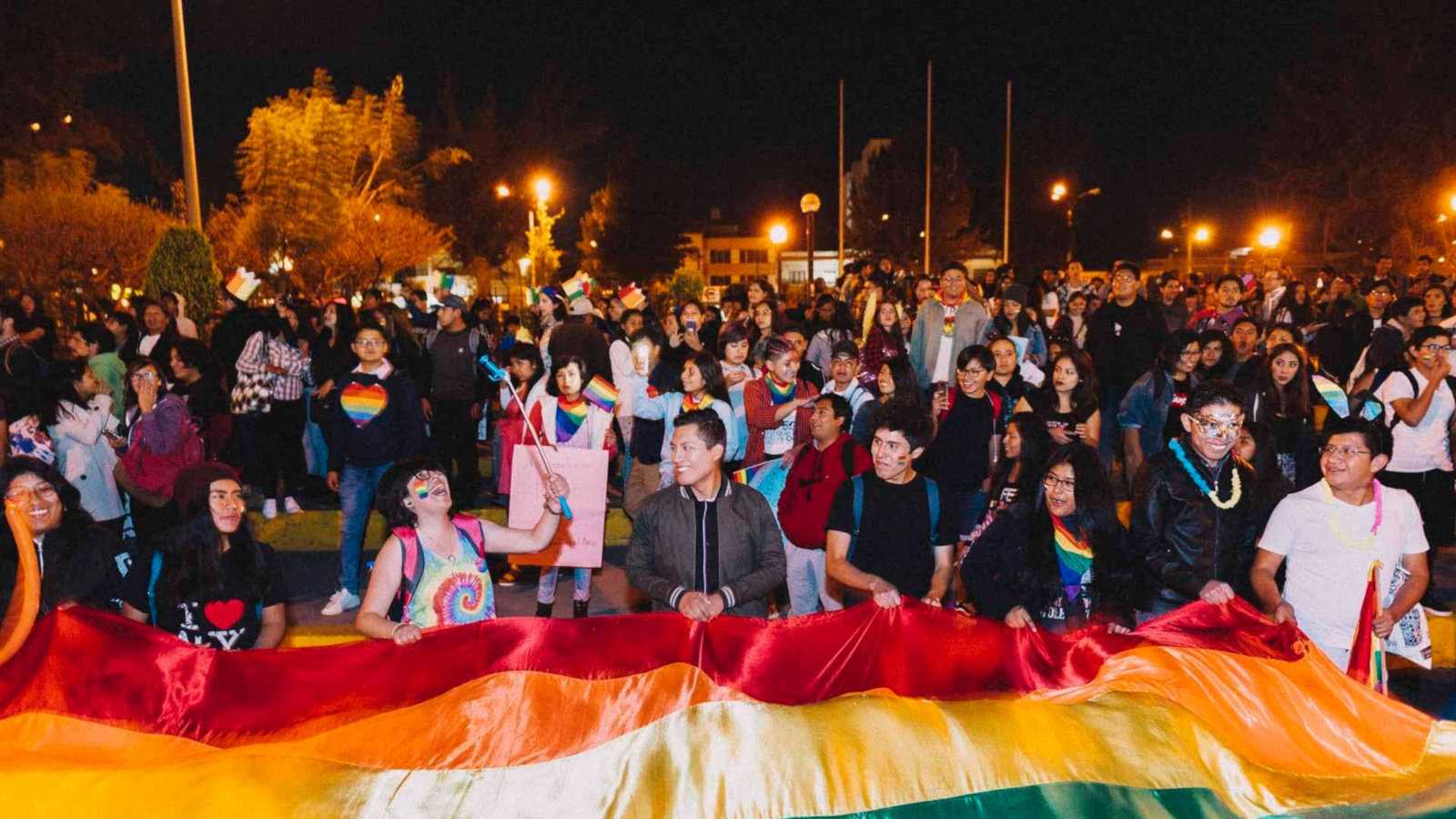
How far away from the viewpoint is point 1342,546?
4949 millimetres

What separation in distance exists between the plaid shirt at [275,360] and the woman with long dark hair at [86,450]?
6.97 feet

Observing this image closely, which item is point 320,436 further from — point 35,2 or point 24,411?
point 35,2

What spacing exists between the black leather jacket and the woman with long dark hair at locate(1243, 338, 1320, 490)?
9.17ft

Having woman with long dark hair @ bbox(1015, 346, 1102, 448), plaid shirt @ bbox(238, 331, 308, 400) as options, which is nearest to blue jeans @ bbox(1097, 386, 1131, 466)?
woman with long dark hair @ bbox(1015, 346, 1102, 448)

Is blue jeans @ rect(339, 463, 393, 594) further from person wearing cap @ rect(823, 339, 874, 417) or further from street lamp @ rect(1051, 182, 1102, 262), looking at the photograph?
street lamp @ rect(1051, 182, 1102, 262)

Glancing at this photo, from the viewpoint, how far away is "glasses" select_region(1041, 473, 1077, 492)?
5.20 m

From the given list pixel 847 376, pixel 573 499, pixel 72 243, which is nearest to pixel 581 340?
pixel 847 376

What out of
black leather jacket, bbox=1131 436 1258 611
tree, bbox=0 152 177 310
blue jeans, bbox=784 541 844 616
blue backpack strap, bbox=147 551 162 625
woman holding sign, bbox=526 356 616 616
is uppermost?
tree, bbox=0 152 177 310

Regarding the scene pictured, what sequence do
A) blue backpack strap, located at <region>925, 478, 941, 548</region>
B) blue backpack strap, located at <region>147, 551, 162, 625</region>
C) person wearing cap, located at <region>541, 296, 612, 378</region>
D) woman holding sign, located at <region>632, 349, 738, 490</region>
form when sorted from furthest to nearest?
1. person wearing cap, located at <region>541, 296, 612, 378</region>
2. woman holding sign, located at <region>632, 349, 738, 490</region>
3. blue backpack strap, located at <region>925, 478, 941, 548</region>
4. blue backpack strap, located at <region>147, 551, 162, 625</region>

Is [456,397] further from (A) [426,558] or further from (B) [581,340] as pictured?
(A) [426,558]

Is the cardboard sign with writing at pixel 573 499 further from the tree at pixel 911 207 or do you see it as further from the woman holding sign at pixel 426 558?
the tree at pixel 911 207

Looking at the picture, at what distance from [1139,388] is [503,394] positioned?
5260 mm

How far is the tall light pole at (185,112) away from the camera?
1512cm

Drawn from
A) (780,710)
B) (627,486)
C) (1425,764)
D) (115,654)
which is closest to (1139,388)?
(627,486)
